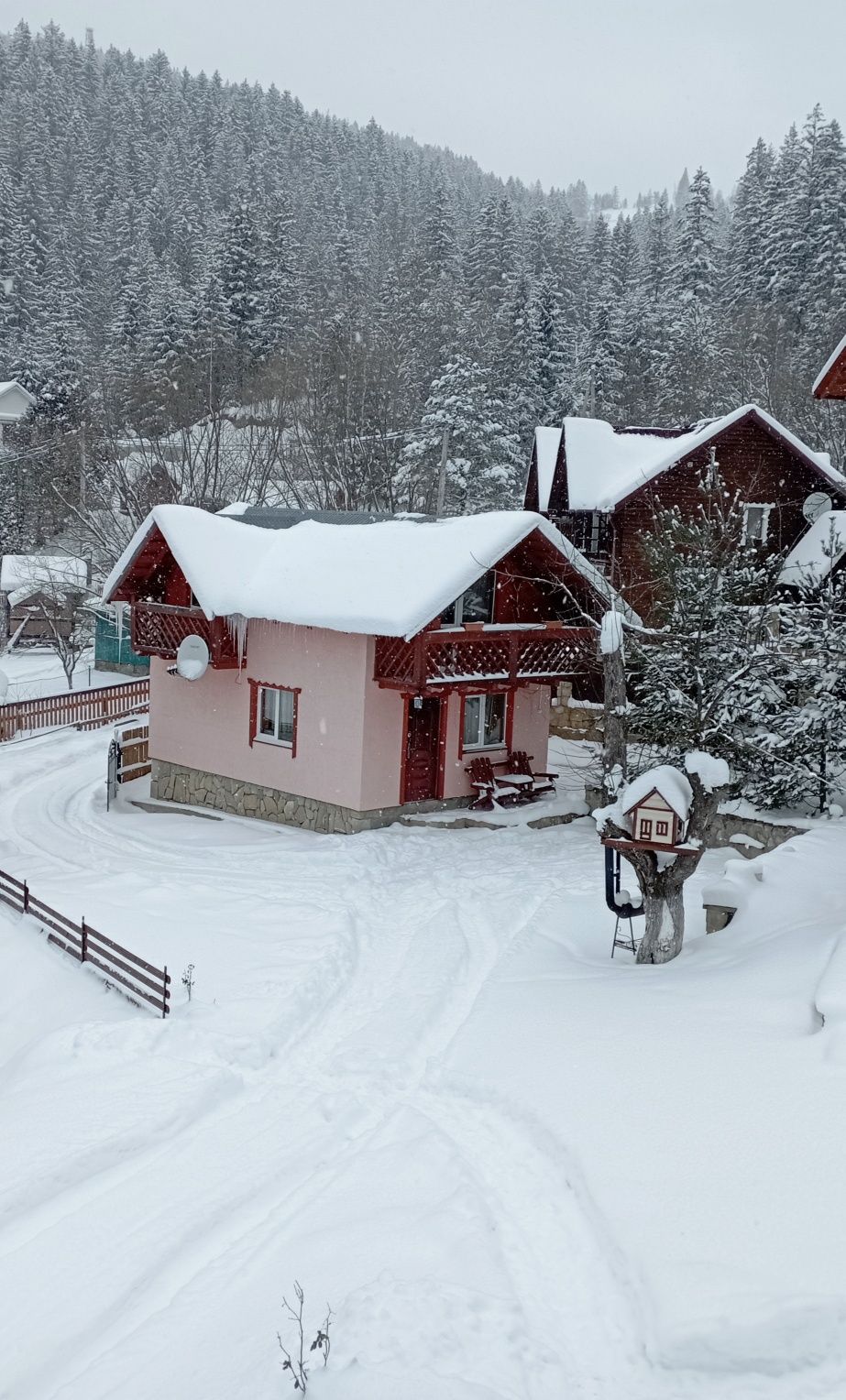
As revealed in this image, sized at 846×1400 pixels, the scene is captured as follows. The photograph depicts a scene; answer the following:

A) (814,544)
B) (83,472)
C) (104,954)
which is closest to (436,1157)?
(104,954)

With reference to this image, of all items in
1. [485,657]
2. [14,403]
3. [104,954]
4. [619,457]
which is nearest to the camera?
[104,954]

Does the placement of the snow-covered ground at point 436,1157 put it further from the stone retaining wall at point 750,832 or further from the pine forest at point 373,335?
the pine forest at point 373,335

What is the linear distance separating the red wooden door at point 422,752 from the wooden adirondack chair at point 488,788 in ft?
2.63

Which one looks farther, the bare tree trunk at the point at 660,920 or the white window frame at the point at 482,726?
the white window frame at the point at 482,726

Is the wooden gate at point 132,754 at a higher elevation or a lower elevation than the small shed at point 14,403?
lower

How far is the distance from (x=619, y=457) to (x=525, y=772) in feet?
33.7

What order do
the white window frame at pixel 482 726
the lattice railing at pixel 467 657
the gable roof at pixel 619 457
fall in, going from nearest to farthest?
1. the lattice railing at pixel 467 657
2. the white window frame at pixel 482 726
3. the gable roof at pixel 619 457

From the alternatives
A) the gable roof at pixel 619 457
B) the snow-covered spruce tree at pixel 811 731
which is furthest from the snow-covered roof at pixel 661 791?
the gable roof at pixel 619 457

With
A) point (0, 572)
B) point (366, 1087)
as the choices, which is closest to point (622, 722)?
point (366, 1087)

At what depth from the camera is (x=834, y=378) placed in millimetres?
15055

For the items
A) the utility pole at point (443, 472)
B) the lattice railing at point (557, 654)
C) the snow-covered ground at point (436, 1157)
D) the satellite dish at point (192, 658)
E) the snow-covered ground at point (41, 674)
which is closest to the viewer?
the snow-covered ground at point (436, 1157)

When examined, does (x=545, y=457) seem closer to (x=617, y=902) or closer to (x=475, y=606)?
(x=475, y=606)

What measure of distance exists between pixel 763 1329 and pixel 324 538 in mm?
17429

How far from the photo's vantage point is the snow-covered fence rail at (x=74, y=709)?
29.8 meters
